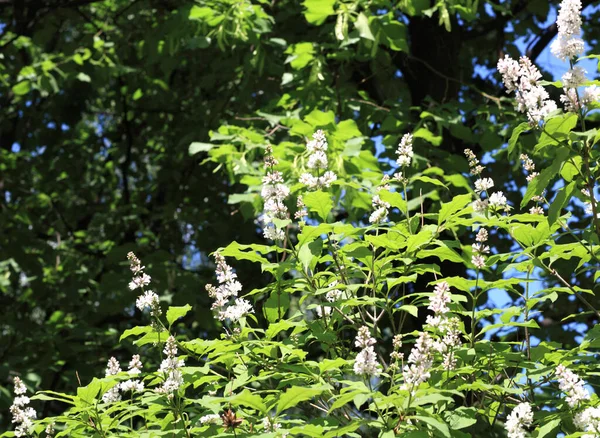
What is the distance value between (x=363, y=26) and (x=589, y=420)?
3290mm

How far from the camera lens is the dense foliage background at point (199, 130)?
17.2 ft

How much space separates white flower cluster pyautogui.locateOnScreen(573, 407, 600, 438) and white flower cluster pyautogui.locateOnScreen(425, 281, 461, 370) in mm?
368

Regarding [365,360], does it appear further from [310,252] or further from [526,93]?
[526,93]

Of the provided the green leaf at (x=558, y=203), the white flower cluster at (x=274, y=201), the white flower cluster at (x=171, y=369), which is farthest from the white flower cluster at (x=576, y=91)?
the white flower cluster at (x=171, y=369)

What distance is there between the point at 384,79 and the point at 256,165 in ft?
4.25

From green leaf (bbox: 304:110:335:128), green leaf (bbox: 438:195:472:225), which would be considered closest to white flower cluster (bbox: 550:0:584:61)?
green leaf (bbox: 438:195:472:225)

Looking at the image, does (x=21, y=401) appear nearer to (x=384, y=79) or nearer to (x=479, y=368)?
(x=479, y=368)

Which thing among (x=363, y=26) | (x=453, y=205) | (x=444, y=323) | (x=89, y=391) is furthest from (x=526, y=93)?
(x=363, y=26)

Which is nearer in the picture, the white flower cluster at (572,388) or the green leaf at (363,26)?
the white flower cluster at (572,388)

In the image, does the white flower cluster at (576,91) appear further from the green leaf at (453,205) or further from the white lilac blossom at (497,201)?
the white lilac blossom at (497,201)

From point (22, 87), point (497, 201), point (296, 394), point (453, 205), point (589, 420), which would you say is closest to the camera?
point (296, 394)

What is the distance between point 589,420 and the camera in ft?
7.05

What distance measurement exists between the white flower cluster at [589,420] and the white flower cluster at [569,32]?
0.96 metres

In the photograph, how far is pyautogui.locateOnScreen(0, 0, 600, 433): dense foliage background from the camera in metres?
5.24
